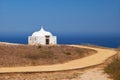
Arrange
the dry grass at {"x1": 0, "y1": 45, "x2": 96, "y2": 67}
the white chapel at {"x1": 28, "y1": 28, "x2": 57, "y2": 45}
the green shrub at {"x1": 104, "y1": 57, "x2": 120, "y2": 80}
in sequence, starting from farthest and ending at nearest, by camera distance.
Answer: the white chapel at {"x1": 28, "y1": 28, "x2": 57, "y2": 45}
the dry grass at {"x1": 0, "y1": 45, "x2": 96, "y2": 67}
the green shrub at {"x1": 104, "y1": 57, "x2": 120, "y2": 80}

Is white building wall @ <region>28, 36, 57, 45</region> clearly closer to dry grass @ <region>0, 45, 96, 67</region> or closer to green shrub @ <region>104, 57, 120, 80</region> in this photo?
dry grass @ <region>0, 45, 96, 67</region>

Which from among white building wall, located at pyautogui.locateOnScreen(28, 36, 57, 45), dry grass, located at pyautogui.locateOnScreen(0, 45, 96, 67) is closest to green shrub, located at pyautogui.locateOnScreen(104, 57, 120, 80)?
dry grass, located at pyautogui.locateOnScreen(0, 45, 96, 67)

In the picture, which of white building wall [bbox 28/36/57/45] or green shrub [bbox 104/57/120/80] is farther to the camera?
white building wall [bbox 28/36/57/45]

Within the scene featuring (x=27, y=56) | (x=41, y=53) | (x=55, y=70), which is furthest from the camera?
(x=41, y=53)

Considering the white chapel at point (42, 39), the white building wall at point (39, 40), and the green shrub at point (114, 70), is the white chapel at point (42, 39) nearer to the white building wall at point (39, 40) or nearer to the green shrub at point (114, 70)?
the white building wall at point (39, 40)

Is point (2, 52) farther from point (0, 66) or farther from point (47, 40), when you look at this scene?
point (47, 40)

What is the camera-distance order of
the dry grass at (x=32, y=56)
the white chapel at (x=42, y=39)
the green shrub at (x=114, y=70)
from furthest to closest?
the white chapel at (x=42, y=39)
the dry grass at (x=32, y=56)
the green shrub at (x=114, y=70)

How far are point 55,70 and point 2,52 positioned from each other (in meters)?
7.66

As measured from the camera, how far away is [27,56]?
27109 mm

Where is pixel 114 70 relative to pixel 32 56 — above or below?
below

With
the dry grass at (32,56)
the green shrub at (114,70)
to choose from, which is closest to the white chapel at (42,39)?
the dry grass at (32,56)

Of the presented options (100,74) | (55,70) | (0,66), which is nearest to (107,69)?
(100,74)

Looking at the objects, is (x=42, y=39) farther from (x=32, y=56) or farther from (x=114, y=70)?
(x=114, y=70)

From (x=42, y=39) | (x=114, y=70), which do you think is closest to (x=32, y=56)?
(x=114, y=70)
